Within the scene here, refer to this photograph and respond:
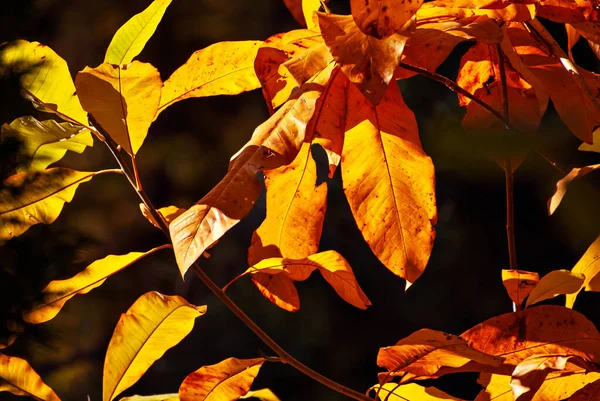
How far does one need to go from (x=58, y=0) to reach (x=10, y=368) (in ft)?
4.00

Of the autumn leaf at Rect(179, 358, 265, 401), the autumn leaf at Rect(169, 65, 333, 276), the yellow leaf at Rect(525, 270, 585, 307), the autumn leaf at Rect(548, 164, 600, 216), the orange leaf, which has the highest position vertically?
the orange leaf

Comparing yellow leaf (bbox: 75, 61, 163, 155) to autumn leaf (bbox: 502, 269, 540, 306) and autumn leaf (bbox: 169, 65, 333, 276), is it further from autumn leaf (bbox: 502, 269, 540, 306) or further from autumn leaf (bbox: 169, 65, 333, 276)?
autumn leaf (bbox: 502, 269, 540, 306)

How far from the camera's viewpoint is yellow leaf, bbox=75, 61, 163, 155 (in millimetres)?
496

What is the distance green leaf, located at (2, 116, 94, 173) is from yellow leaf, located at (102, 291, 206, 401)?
0.46 feet

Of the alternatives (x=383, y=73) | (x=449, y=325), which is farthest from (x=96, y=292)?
(x=383, y=73)

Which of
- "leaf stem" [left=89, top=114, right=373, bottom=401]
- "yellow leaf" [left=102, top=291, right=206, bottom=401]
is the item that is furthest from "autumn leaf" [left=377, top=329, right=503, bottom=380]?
"yellow leaf" [left=102, top=291, right=206, bottom=401]

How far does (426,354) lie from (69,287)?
0.28 meters

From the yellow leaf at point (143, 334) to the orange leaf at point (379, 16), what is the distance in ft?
0.84

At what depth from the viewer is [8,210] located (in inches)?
21.3

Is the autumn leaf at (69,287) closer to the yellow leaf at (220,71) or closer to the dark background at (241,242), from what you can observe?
the yellow leaf at (220,71)

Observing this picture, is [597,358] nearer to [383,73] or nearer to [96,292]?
[383,73]

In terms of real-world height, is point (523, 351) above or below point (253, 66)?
below

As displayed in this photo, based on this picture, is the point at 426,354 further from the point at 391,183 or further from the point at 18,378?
the point at 18,378

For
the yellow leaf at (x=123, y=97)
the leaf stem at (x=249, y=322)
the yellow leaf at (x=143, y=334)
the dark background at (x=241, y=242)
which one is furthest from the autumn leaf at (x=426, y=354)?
the dark background at (x=241, y=242)
